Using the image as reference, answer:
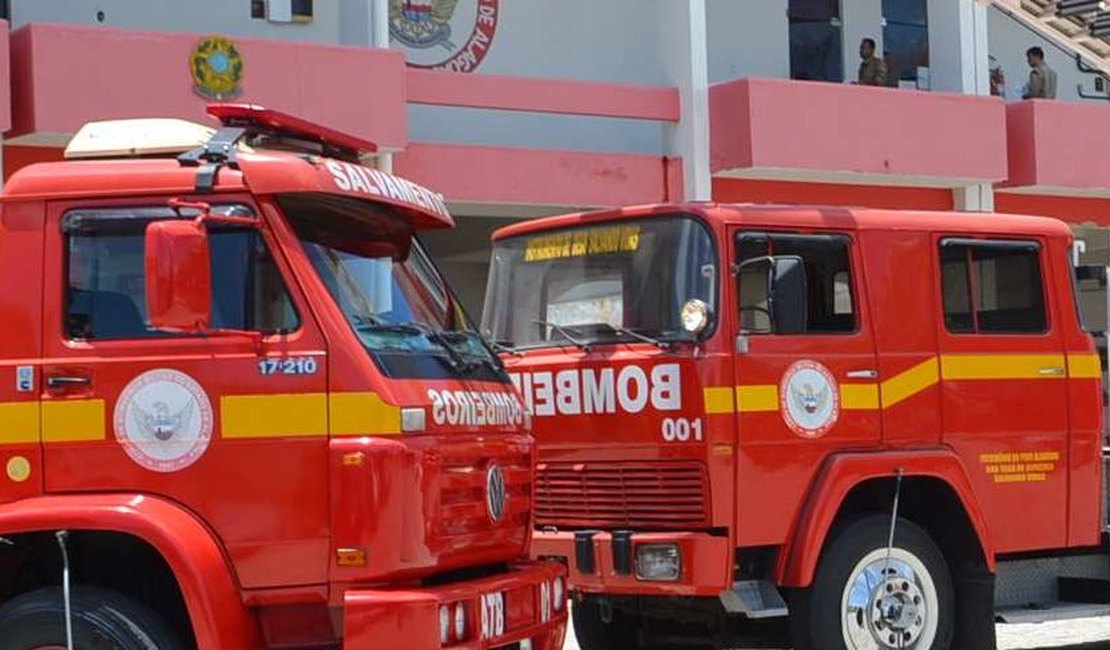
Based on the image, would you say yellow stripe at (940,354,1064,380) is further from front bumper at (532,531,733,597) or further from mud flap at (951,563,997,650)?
front bumper at (532,531,733,597)

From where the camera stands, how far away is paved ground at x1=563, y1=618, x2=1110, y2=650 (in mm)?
11492

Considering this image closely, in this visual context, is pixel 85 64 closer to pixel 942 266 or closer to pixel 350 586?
pixel 942 266

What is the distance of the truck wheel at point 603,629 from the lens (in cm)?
1002

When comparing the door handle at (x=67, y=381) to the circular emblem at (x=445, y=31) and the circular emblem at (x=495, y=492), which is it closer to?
the circular emblem at (x=495, y=492)

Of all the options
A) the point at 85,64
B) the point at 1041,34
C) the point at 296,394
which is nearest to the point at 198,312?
the point at 296,394

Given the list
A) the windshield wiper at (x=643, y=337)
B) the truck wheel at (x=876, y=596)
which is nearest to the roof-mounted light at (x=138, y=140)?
the windshield wiper at (x=643, y=337)

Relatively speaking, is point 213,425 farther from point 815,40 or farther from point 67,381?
point 815,40

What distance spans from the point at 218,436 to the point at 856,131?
1388cm

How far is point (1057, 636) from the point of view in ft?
39.8

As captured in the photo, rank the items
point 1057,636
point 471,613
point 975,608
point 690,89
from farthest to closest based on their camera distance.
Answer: point 690,89 → point 1057,636 → point 975,608 → point 471,613

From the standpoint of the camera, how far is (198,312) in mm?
6203

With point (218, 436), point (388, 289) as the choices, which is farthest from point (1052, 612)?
point (218, 436)

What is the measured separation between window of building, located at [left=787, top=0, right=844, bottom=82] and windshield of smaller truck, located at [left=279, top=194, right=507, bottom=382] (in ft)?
52.0

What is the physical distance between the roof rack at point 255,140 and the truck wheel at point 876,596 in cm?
310
